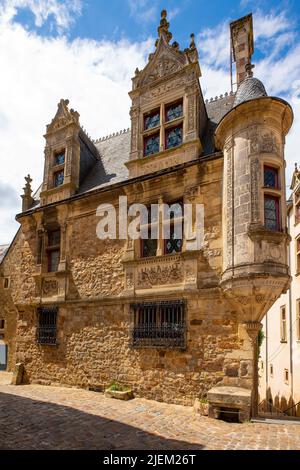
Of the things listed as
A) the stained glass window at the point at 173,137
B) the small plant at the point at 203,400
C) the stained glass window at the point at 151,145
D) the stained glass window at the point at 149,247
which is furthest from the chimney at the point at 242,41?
the small plant at the point at 203,400

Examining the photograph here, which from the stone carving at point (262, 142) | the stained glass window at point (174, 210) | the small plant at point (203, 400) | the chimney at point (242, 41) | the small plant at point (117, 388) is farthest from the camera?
the chimney at point (242, 41)

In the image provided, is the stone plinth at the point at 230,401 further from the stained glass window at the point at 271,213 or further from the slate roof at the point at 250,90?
the slate roof at the point at 250,90

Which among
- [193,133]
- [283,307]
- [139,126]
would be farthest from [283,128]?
[283,307]

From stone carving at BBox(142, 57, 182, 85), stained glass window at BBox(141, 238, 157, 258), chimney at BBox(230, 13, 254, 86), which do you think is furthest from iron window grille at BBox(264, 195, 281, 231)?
stone carving at BBox(142, 57, 182, 85)

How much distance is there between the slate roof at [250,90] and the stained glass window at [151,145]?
9.39 feet

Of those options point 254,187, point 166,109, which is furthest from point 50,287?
point 254,187

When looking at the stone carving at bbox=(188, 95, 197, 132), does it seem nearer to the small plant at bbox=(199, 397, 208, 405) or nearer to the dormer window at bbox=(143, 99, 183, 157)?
the dormer window at bbox=(143, 99, 183, 157)

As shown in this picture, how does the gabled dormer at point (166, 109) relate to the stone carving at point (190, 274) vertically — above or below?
above

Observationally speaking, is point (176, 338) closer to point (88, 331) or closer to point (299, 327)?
point (88, 331)

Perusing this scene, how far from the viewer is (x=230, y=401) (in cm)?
700

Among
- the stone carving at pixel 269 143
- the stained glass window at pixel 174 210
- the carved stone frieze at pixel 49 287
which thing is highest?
the stone carving at pixel 269 143

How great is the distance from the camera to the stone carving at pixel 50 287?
11.9 meters

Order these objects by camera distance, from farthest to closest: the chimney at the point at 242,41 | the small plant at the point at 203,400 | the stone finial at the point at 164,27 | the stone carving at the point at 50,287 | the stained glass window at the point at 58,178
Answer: the stained glass window at the point at 58,178, the stone carving at the point at 50,287, the stone finial at the point at 164,27, the chimney at the point at 242,41, the small plant at the point at 203,400

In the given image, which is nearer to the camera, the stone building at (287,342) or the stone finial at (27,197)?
the stone finial at (27,197)
